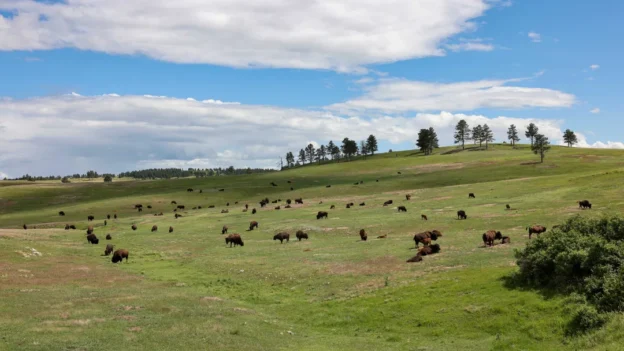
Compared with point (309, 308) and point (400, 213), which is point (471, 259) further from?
point (400, 213)

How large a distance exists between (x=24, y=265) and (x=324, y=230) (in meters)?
31.0

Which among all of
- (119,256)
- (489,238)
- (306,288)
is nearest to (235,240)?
(119,256)

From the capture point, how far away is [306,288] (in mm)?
30234

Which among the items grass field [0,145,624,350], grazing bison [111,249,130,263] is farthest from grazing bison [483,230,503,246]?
grazing bison [111,249,130,263]

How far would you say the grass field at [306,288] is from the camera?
1955 cm

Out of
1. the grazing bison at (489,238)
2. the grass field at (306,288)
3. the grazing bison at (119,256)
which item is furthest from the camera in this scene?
the grazing bison at (119,256)

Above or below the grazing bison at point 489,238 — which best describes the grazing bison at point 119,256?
below

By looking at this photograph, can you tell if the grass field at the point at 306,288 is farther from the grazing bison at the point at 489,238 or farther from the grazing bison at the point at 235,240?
the grazing bison at the point at 235,240

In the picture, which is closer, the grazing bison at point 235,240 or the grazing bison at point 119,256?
the grazing bison at point 119,256

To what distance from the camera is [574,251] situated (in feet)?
66.4

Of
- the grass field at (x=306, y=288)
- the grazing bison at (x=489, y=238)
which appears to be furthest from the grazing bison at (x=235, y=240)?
the grazing bison at (x=489, y=238)

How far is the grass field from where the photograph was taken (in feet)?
64.1

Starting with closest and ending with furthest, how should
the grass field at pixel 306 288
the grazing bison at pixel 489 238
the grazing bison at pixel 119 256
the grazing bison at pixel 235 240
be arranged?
the grass field at pixel 306 288 < the grazing bison at pixel 489 238 < the grazing bison at pixel 119 256 < the grazing bison at pixel 235 240

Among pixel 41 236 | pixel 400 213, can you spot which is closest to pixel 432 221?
pixel 400 213
